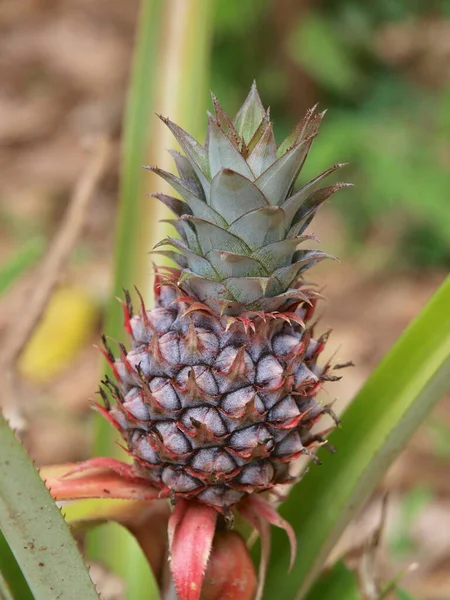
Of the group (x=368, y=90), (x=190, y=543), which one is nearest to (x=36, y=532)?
(x=190, y=543)

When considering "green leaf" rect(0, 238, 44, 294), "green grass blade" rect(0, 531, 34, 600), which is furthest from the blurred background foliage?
"green grass blade" rect(0, 531, 34, 600)

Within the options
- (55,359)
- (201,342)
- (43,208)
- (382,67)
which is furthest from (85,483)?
(382,67)

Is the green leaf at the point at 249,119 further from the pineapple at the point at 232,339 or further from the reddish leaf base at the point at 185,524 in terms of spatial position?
the reddish leaf base at the point at 185,524

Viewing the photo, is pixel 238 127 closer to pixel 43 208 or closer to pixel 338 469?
pixel 338 469

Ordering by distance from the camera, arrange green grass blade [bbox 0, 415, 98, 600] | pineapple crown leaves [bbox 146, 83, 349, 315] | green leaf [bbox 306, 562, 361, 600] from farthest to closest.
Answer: green leaf [bbox 306, 562, 361, 600] < pineapple crown leaves [bbox 146, 83, 349, 315] < green grass blade [bbox 0, 415, 98, 600]

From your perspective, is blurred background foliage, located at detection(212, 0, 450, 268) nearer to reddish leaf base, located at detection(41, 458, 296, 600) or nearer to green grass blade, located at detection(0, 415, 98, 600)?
reddish leaf base, located at detection(41, 458, 296, 600)

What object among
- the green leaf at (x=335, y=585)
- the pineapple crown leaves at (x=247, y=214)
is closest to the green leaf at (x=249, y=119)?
the pineapple crown leaves at (x=247, y=214)
